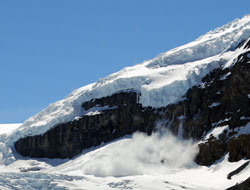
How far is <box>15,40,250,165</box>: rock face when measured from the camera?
397 ft

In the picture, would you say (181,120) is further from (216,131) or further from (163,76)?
(163,76)

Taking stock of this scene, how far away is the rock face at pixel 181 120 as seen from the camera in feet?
397

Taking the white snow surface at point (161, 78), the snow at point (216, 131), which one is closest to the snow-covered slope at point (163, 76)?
the white snow surface at point (161, 78)

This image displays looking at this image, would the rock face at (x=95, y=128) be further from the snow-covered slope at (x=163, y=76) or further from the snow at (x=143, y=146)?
the snow-covered slope at (x=163, y=76)

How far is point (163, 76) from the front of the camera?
150500mm

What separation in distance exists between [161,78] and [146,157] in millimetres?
26203

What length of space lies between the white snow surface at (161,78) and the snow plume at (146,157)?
10.4 m

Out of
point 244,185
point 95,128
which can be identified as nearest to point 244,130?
point 244,185

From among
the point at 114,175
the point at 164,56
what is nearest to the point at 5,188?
the point at 114,175

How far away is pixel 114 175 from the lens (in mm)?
124250

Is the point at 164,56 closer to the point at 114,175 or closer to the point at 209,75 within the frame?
the point at 209,75

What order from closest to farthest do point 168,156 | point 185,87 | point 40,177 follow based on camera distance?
1. point 40,177
2. point 168,156
3. point 185,87

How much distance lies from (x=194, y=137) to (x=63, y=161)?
42296 mm

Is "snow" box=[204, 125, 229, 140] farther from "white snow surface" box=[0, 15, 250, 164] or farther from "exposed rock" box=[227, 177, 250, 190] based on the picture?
"exposed rock" box=[227, 177, 250, 190]
